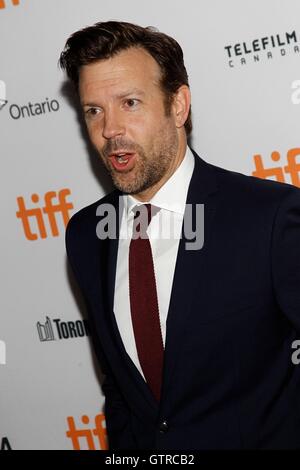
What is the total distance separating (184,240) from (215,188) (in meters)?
0.17

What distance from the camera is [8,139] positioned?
8.36ft

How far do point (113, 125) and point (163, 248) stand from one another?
36 cm

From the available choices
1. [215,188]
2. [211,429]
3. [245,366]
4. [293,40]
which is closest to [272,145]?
[293,40]

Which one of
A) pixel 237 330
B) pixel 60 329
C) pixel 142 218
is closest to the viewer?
pixel 237 330

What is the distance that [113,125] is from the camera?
183 centimetres

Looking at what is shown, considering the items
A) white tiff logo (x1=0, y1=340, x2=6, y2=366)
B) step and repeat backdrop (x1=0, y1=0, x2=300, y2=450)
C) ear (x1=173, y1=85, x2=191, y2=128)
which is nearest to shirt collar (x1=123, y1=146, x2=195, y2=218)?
ear (x1=173, y1=85, x2=191, y2=128)

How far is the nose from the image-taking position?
1822 mm

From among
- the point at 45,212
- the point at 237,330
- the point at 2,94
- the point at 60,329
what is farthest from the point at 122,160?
the point at 60,329

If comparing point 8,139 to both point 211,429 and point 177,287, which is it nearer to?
point 177,287

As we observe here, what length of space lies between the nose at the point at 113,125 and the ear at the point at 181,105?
18 centimetres

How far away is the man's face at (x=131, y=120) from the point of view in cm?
183

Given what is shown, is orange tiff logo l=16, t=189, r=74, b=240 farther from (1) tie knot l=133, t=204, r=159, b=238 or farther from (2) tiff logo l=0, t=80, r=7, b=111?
(1) tie knot l=133, t=204, r=159, b=238

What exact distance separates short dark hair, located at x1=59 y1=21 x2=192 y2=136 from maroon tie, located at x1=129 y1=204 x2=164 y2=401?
42cm

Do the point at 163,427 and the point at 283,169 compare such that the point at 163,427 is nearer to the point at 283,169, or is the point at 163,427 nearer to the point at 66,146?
the point at 283,169
